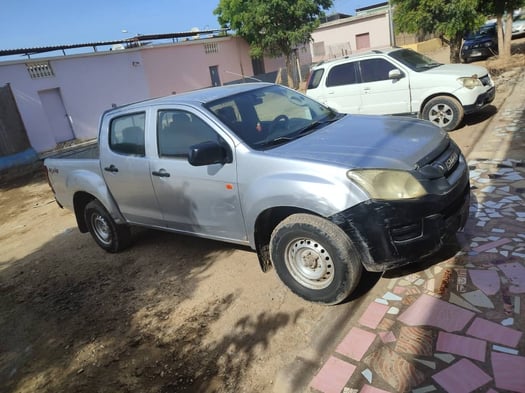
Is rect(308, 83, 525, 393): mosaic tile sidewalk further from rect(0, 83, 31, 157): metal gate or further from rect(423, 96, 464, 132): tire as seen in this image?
rect(0, 83, 31, 157): metal gate

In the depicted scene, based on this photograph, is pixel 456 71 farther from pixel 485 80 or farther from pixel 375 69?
pixel 375 69

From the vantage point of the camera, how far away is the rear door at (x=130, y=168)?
14.3ft

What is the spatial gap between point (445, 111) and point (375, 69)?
62.1 inches

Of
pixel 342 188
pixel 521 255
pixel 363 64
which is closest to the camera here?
pixel 342 188

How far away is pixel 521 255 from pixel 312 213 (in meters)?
1.82

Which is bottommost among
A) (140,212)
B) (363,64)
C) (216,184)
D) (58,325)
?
(58,325)

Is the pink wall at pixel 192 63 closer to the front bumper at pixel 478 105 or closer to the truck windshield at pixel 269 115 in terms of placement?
the front bumper at pixel 478 105

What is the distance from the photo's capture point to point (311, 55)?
3750cm

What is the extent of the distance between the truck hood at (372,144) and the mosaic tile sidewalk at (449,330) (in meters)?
1.02

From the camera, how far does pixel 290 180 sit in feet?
10.3

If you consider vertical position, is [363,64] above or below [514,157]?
above

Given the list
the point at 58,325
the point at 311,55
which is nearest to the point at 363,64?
the point at 58,325

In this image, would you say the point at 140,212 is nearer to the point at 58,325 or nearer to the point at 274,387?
the point at 58,325

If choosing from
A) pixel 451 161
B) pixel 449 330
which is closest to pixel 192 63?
pixel 451 161
